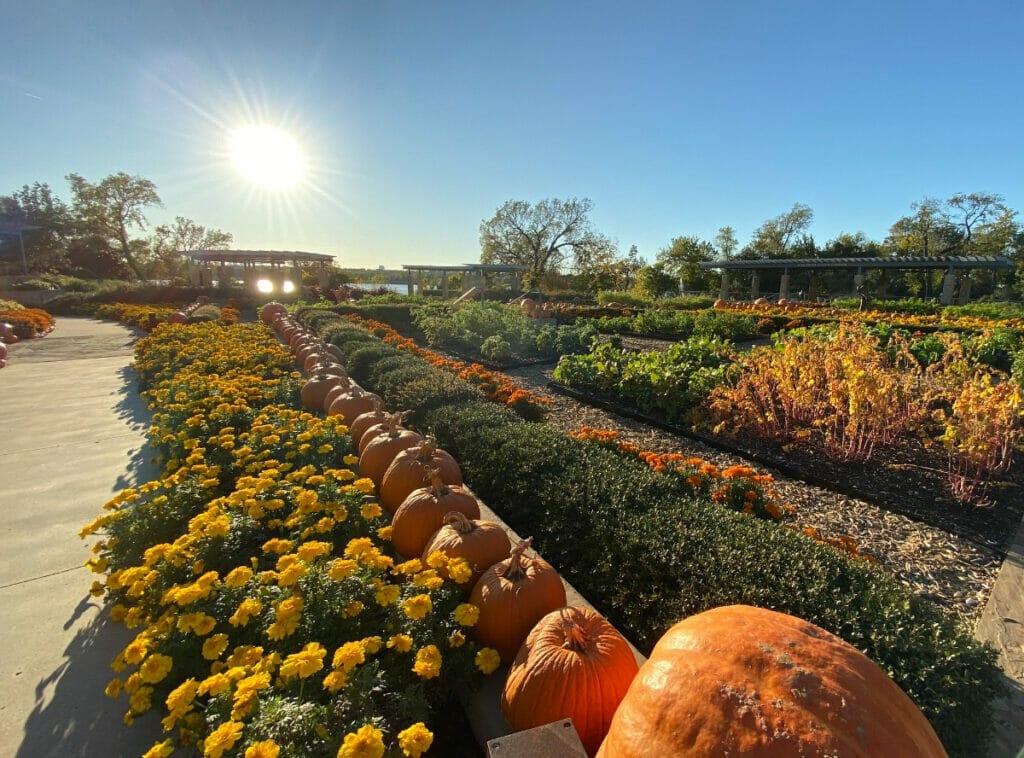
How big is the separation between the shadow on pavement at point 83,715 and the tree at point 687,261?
37.8 metres

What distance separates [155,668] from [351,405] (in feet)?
10.3

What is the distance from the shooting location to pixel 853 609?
1879 mm

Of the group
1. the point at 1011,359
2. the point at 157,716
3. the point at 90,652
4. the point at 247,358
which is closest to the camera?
the point at 157,716

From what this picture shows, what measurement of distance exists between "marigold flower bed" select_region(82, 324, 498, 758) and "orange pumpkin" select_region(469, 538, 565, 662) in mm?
100

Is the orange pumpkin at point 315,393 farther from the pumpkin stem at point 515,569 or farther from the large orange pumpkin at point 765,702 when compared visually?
the large orange pumpkin at point 765,702

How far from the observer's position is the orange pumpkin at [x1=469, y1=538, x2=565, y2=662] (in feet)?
6.18

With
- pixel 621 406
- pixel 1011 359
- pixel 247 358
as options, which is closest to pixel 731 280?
pixel 1011 359

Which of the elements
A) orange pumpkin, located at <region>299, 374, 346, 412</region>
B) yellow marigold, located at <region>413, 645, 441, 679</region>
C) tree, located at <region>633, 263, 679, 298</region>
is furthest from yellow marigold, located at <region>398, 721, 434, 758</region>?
tree, located at <region>633, 263, 679, 298</region>

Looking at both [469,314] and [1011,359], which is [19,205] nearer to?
[469,314]

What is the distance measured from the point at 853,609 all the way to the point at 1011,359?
1132 centimetres

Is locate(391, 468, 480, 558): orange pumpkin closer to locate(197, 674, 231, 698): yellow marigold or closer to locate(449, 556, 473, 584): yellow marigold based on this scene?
locate(449, 556, 473, 584): yellow marigold

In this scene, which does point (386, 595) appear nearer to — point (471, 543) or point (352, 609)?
point (352, 609)

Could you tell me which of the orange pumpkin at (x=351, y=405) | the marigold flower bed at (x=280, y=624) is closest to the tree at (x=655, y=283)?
the orange pumpkin at (x=351, y=405)

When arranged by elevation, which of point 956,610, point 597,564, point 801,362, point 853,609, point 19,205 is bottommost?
point 956,610
